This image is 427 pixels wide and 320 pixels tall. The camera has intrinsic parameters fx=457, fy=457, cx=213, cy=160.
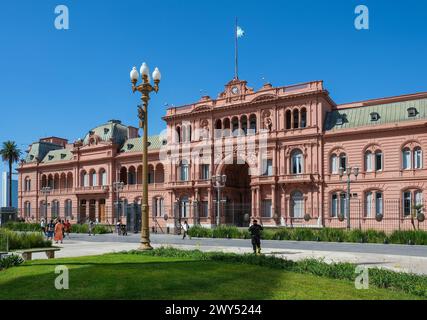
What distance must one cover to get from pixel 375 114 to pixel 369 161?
4994 millimetres

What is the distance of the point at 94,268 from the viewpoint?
14.0 meters

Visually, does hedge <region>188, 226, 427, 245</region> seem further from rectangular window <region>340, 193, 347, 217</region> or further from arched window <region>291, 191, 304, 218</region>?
rectangular window <region>340, 193, 347, 217</region>

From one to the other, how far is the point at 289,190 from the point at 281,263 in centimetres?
3529

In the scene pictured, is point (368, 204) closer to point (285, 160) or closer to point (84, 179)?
point (285, 160)

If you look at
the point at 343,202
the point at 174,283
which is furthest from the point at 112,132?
the point at 174,283

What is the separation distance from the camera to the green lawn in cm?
1010

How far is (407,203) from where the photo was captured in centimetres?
4375

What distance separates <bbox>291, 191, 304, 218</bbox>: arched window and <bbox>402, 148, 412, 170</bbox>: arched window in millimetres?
10780

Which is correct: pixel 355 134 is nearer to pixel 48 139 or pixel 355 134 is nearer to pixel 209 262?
pixel 209 262

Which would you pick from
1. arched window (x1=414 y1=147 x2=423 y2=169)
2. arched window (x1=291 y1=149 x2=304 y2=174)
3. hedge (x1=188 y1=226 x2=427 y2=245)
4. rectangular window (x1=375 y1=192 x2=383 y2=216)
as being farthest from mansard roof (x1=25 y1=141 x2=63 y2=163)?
arched window (x1=414 y1=147 x2=423 y2=169)

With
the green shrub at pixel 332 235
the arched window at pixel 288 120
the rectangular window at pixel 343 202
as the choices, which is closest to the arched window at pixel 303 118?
the arched window at pixel 288 120

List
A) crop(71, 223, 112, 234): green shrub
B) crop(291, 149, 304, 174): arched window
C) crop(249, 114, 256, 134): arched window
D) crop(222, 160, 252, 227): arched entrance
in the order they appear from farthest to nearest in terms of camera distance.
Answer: crop(222, 160, 252, 227): arched entrance, crop(249, 114, 256, 134): arched window, crop(291, 149, 304, 174): arched window, crop(71, 223, 112, 234): green shrub

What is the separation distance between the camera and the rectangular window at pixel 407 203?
43.5 meters
